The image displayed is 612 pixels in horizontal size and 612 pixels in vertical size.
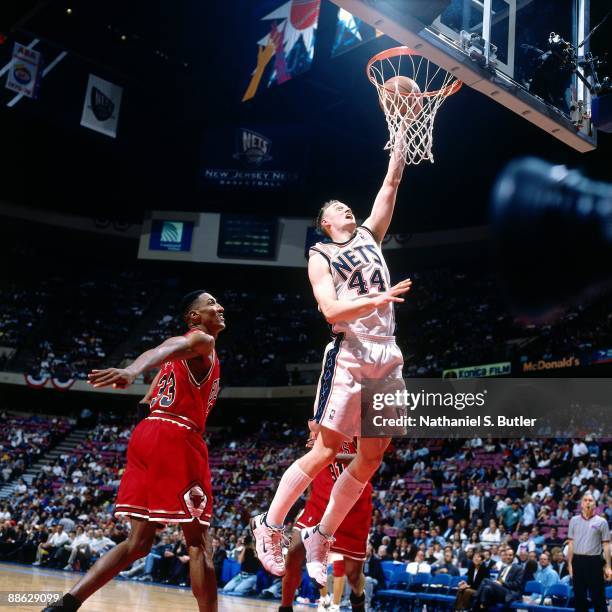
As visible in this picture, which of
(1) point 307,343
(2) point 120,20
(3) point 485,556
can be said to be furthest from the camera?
(1) point 307,343

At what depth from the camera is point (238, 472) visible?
2091 centimetres

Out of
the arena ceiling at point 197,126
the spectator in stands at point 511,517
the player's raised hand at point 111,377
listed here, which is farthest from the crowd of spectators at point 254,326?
the player's raised hand at point 111,377

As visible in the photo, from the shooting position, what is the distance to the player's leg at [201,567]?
397cm

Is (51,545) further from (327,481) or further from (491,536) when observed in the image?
(327,481)

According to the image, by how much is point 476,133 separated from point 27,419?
739 inches

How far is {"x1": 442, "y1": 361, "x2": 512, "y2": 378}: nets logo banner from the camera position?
749 inches

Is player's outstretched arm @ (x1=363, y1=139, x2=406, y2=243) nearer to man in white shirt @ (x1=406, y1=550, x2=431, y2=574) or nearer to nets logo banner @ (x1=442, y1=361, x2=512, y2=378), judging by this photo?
man in white shirt @ (x1=406, y1=550, x2=431, y2=574)

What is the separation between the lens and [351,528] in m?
5.48

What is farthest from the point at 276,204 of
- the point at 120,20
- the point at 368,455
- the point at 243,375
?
the point at 368,455

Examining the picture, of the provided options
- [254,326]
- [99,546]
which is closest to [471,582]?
[99,546]

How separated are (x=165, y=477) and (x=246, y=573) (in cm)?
880

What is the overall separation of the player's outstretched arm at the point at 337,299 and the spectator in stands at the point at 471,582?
6.04 m

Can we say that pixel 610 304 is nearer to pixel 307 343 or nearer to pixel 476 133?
pixel 476 133

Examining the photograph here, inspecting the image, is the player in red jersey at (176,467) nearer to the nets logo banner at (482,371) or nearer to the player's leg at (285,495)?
the player's leg at (285,495)
